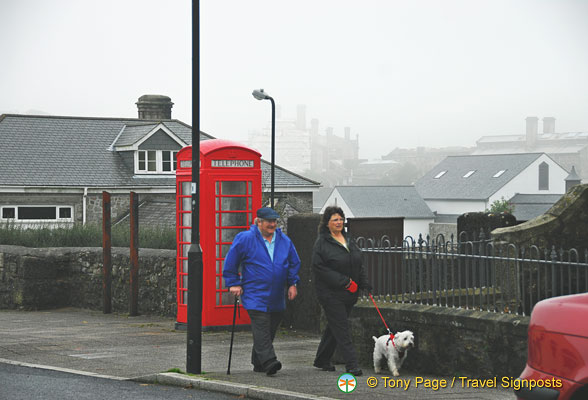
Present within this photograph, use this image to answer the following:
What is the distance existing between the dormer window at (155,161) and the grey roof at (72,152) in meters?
0.33

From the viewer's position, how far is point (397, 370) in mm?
9523

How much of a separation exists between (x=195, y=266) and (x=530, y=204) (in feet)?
263

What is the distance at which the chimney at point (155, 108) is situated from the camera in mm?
43156

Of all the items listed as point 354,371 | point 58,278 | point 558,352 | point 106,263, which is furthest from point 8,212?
point 558,352

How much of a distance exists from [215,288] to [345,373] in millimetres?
4107

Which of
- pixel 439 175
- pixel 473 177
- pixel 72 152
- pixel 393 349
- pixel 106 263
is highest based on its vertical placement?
pixel 439 175

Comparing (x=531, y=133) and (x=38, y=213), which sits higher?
(x=531, y=133)

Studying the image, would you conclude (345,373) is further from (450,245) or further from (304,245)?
(304,245)

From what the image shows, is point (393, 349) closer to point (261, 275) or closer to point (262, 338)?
point (262, 338)

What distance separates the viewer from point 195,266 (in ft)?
31.7

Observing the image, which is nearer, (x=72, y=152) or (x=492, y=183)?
(x=72, y=152)

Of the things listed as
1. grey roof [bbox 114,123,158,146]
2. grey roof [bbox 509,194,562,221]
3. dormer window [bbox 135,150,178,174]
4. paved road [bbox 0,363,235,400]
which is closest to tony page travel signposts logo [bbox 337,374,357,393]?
paved road [bbox 0,363,235,400]

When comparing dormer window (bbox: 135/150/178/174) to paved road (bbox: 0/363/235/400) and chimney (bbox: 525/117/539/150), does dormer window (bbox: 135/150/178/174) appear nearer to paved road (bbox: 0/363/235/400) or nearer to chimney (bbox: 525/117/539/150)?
paved road (bbox: 0/363/235/400)

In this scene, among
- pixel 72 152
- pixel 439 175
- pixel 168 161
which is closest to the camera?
pixel 168 161
